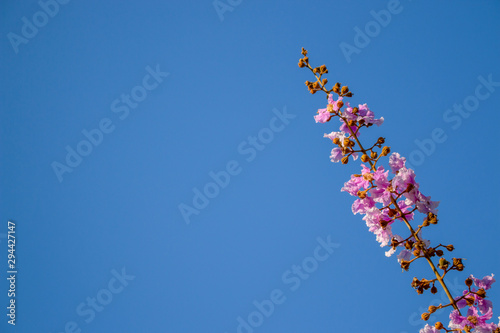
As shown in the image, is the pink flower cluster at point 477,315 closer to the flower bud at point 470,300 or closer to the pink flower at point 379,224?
the flower bud at point 470,300

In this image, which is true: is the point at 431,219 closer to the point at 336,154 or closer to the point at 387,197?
the point at 387,197

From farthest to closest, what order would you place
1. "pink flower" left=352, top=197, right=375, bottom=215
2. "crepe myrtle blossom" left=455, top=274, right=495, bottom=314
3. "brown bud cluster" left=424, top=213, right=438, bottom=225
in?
"pink flower" left=352, top=197, right=375, bottom=215 → "crepe myrtle blossom" left=455, top=274, right=495, bottom=314 → "brown bud cluster" left=424, top=213, right=438, bottom=225

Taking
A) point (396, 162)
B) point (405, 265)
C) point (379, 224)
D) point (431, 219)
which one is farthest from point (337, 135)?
point (405, 265)

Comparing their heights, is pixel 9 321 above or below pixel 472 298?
below

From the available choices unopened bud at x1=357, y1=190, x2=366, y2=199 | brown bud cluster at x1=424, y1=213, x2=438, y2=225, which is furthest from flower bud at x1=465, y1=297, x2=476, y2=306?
unopened bud at x1=357, y1=190, x2=366, y2=199

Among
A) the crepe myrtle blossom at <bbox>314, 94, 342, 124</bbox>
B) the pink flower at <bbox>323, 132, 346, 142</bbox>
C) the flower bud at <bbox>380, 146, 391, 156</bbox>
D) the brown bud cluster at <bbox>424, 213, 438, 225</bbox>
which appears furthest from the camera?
the crepe myrtle blossom at <bbox>314, 94, 342, 124</bbox>

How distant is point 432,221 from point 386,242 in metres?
0.45

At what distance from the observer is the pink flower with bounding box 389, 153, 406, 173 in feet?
10.00

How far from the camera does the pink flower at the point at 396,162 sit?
10.00 feet

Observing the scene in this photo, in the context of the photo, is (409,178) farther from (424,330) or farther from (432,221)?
(424,330)

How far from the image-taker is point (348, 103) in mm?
3479

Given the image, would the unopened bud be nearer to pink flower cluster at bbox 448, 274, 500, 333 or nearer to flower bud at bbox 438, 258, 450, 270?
flower bud at bbox 438, 258, 450, 270

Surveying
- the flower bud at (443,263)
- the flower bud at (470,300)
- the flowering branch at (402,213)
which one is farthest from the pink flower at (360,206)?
the flower bud at (470,300)

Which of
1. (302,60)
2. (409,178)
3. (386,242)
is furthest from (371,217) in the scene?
(302,60)
